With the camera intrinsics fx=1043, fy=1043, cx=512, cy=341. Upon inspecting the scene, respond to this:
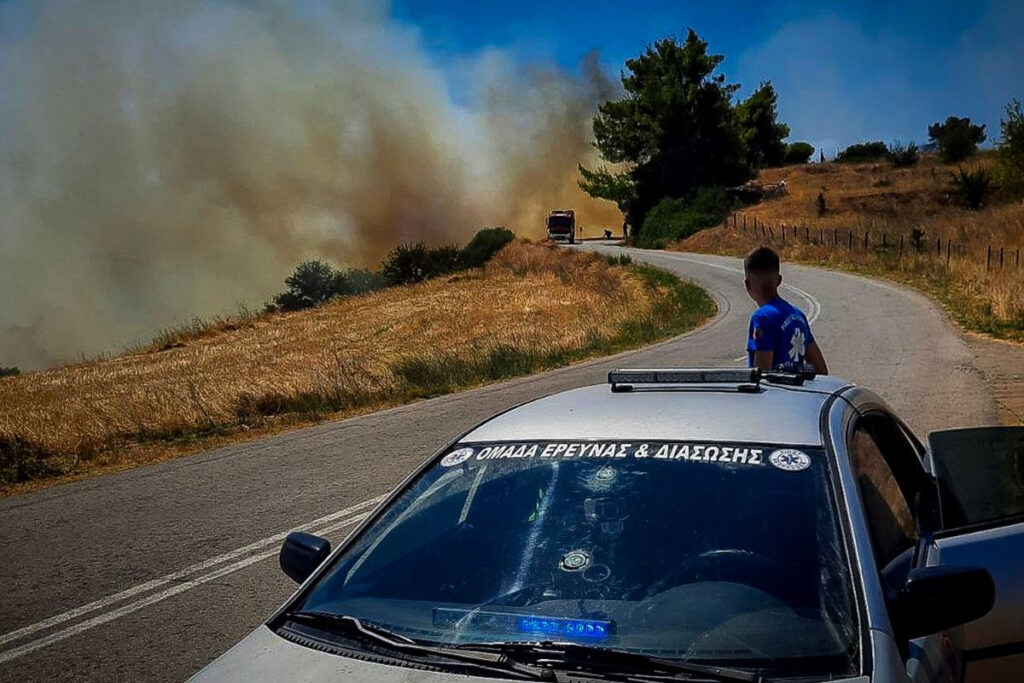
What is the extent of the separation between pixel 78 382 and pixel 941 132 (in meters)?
67.2

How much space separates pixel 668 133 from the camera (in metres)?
67.9

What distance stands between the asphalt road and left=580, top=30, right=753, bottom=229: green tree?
5325 centimetres

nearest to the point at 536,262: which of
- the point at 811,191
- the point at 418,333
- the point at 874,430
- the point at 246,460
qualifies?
the point at 418,333

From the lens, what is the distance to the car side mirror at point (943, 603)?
240 centimetres

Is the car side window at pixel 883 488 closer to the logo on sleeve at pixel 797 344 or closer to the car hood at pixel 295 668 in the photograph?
the car hood at pixel 295 668

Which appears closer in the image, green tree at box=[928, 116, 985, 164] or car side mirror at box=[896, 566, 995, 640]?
car side mirror at box=[896, 566, 995, 640]

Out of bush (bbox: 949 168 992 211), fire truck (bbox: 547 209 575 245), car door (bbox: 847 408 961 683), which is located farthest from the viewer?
fire truck (bbox: 547 209 575 245)

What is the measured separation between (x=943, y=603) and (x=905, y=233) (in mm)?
44527

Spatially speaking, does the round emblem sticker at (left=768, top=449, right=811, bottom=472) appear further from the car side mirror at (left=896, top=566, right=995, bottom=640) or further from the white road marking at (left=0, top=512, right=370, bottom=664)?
the white road marking at (left=0, top=512, right=370, bottom=664)

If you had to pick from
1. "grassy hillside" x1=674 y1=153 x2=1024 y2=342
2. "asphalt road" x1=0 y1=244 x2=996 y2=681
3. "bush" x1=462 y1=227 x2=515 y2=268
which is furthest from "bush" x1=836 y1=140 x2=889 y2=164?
"asphalt road" x1=0 y1=244 x2=996 y2=681

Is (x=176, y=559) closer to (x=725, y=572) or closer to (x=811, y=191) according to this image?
(x=725, y=572)

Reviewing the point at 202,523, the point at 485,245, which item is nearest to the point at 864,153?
the point at 485,245

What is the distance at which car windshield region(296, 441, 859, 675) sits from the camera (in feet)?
8.04

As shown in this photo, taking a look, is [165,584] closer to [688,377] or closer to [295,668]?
[688,377]
